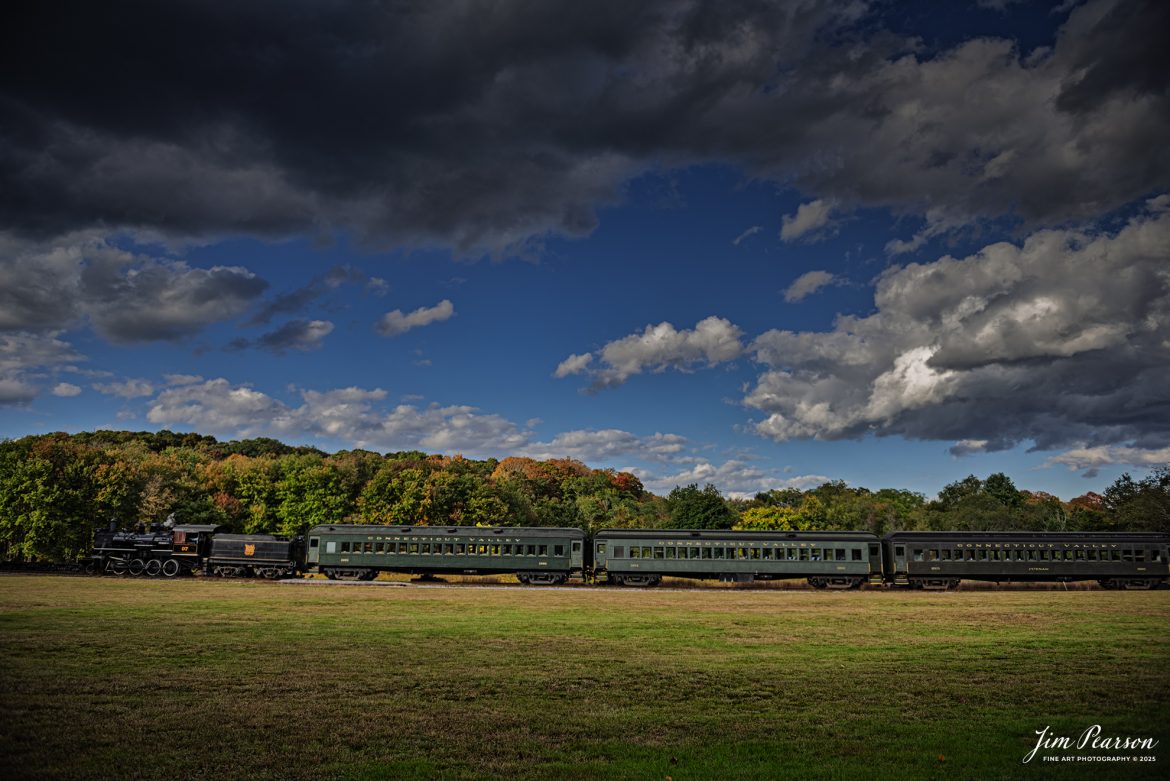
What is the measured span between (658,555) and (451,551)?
14.7m

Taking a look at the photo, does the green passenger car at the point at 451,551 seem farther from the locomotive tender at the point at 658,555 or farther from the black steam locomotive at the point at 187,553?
the black steam locomotive at the point at 187,553

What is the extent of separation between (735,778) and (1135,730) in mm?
7617

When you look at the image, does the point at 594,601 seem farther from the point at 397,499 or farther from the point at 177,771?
the point at 397,499

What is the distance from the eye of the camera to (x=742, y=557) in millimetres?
51094

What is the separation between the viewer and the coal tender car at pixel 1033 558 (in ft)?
163

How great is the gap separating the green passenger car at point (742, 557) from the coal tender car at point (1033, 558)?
289 cm

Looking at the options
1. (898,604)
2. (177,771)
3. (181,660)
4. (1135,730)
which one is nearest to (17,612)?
(181,660)

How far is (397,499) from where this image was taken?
2980 inches

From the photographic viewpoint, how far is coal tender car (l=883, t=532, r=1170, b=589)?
163ft

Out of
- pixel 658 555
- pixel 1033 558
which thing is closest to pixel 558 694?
pixel 658 555
